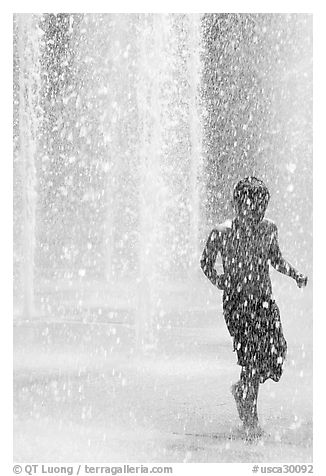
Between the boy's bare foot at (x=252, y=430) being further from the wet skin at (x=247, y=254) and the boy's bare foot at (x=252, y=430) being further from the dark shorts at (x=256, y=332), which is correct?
the wet skin at (x=247, y=254)

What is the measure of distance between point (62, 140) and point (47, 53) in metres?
5.54

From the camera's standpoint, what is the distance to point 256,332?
413cm

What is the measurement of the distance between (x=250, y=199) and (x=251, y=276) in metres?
0.37

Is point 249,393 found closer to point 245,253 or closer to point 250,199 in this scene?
point 245,253

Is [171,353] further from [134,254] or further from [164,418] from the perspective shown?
[134,254]

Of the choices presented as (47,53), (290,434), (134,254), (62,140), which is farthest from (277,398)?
(134,254)

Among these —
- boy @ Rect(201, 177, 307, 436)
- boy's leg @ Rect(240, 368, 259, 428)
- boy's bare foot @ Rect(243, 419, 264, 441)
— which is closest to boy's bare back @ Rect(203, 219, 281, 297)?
boy @ Rect(201, 177, 307, 436)

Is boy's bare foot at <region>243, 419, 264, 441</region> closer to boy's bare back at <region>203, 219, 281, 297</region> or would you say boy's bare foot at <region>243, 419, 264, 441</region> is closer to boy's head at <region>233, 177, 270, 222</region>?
Answer: boy's bare back at <region>203, 219, 281, 297</region>

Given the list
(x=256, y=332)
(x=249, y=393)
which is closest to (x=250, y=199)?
(x=256, y=332)

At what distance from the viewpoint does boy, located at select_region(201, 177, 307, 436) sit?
13.5ft

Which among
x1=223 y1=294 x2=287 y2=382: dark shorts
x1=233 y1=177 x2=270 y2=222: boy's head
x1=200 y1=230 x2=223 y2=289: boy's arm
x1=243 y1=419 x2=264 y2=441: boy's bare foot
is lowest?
x1=243 y1=419 x2=264 y2=441: boy's bare foot

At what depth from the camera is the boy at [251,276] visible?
4105 millimetres

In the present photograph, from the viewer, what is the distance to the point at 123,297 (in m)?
11.9
